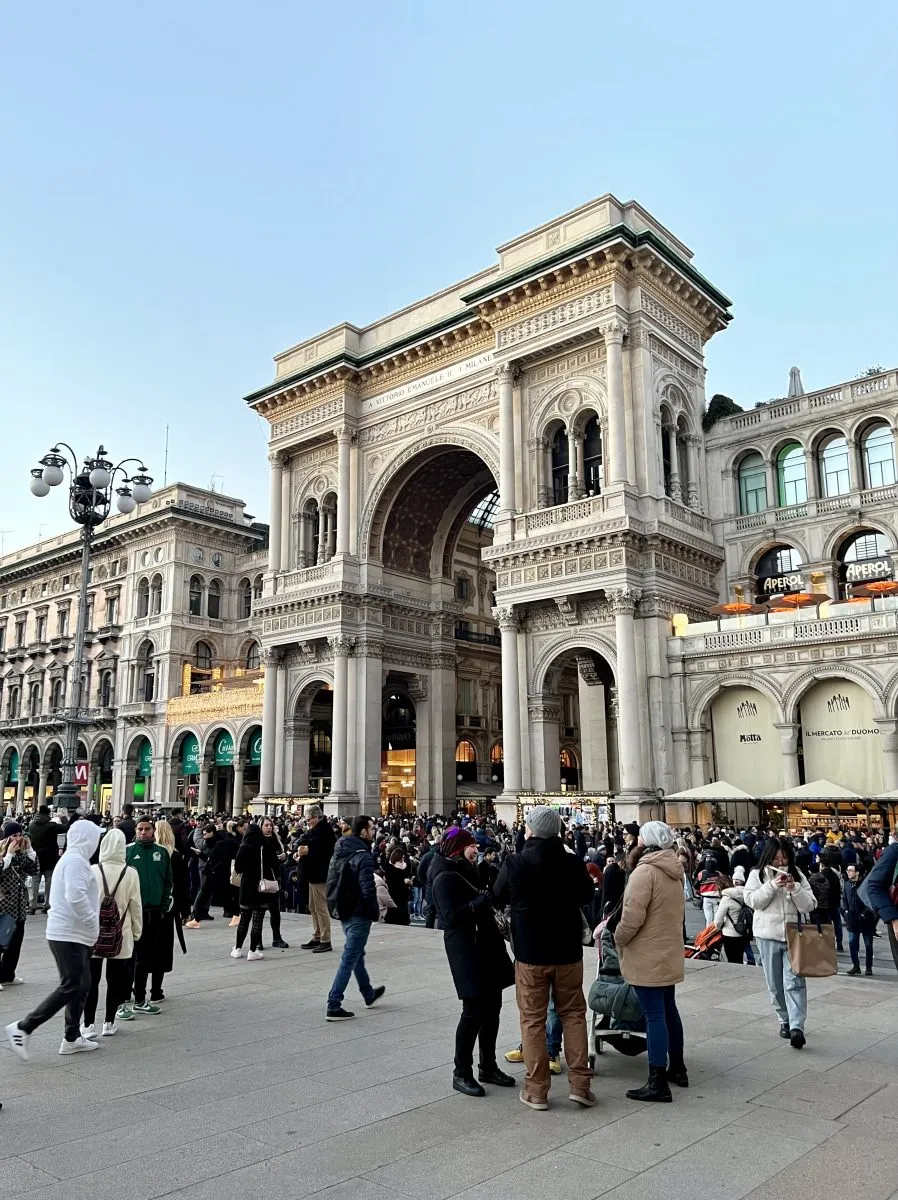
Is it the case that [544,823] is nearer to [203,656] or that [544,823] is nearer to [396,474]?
[396,474]

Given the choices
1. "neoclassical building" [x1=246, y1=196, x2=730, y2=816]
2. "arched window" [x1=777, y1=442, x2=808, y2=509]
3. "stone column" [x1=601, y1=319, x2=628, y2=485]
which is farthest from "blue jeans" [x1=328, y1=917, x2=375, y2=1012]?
"arched window" [x1=777, y1=442, x2=808, y2=509]

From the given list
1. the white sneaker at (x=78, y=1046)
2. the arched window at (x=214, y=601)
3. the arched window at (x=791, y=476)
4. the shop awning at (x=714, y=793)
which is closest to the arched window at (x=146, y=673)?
the arched window at (x=214, y=601)

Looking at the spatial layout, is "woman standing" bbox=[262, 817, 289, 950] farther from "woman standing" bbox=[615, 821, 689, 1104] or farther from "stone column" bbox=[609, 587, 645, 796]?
"stone column" bbox=[609, 587, 645, 796]

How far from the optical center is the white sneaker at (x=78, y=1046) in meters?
7.95

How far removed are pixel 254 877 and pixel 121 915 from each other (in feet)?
13.6

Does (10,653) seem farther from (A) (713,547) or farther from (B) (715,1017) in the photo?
(B) (715,1017)

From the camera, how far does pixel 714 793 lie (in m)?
26.7

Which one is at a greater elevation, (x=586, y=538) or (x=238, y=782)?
(x=586, y=538)

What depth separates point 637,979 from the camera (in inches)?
261

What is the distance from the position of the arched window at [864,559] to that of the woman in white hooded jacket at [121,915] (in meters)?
27.9

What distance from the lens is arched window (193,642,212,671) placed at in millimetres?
58844

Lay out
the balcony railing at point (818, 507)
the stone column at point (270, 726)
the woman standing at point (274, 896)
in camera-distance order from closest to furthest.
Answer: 1. the woman standing at point (274, 896)
2. the balcony railing at point (818, 507)
3. the stone column at point (270, 726)

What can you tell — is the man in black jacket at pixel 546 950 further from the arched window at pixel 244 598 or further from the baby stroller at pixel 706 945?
the arched window at pixel 244 598

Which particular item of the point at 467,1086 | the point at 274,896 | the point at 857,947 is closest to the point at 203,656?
the point at 274,896
